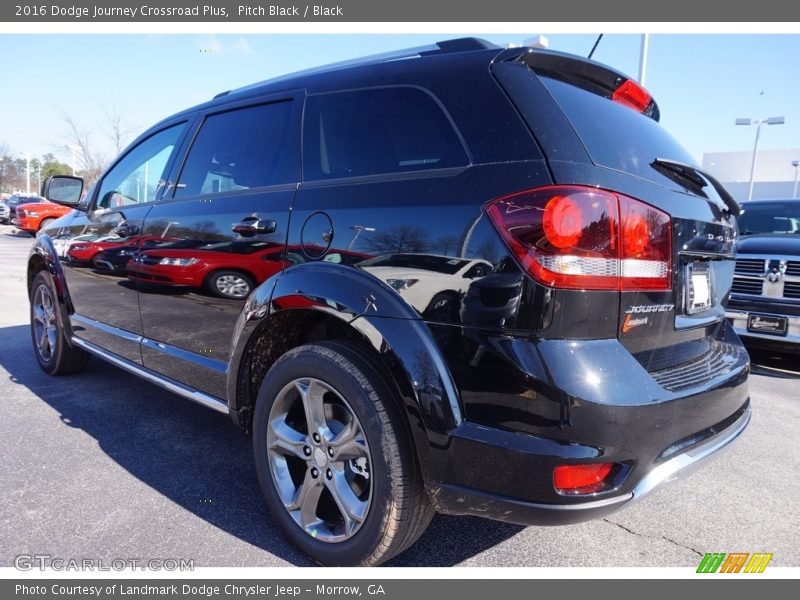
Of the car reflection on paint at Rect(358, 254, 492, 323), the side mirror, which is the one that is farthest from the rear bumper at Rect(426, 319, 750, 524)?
the side mirror

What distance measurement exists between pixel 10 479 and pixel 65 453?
333 millimetres

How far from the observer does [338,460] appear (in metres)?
2.05

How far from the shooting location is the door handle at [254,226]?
7.69 ft

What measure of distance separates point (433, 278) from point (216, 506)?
1621mm

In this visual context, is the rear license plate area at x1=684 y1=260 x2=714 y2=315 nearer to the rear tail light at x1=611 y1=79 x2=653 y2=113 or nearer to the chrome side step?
the rear tail light at x1=611 y1=79 x2=653 y2=113

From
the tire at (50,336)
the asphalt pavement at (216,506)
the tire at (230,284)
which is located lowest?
the asphalt pavement at (216,506)

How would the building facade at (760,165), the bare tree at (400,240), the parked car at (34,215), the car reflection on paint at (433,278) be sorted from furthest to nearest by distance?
the building facade at (760,165) → the parked car at (34,215) → the bare tree at (400,240) → the car reflection on paint at (433,278)

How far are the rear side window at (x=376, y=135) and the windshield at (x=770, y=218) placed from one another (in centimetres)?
549

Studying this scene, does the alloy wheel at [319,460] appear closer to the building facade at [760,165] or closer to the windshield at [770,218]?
the windshield at [770,218]

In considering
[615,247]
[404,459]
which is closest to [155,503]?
[404,459]

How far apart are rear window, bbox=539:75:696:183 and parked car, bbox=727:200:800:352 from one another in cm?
329

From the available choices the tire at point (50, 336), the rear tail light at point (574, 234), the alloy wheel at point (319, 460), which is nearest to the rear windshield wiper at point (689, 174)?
the rear tail light at point (574, 234)

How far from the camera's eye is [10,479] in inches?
108

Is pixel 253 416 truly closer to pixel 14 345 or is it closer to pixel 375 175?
pixel 375 175
